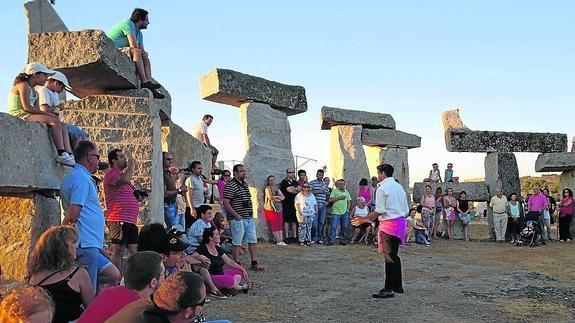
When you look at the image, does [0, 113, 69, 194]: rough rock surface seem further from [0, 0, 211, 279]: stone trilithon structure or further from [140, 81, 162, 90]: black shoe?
[140, 81, 162, 90]: black shoe

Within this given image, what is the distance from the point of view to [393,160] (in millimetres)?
14539

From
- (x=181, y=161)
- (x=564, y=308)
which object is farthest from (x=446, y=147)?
(x=564, y=308)

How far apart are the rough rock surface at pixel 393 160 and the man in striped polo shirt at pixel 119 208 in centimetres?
939

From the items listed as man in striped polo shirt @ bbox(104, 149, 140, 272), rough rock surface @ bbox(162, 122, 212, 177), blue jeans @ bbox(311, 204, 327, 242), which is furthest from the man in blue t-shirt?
blue jeans @ bbox(311, 204, 327, 242)

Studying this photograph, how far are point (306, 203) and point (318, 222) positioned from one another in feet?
3.18

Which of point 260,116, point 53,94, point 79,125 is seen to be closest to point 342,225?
point 260,116

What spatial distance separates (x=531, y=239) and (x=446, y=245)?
2.07 meters

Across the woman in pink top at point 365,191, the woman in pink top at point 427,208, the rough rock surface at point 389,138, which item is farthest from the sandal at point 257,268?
the rough rock surface at point 389,138

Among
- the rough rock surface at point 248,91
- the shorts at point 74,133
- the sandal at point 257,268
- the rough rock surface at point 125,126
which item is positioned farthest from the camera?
the rough rock surface at point 248,91

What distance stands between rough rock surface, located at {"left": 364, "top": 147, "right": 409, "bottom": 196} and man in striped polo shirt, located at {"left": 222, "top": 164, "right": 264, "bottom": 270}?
645cm

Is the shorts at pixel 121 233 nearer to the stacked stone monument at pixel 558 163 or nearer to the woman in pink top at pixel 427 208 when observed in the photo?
the woman in pink top at pixel 427 208

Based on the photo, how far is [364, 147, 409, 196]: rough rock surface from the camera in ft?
47.7

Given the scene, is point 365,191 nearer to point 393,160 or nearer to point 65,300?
point 393,160

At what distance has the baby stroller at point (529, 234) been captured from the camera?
42.8ft
